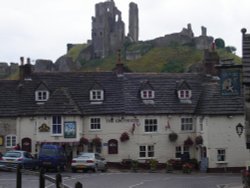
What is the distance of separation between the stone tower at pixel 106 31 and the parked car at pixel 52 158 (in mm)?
109053

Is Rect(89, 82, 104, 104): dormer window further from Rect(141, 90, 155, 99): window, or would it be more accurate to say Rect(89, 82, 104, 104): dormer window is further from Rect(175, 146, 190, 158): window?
Rect(175, 146, 190, 158): window

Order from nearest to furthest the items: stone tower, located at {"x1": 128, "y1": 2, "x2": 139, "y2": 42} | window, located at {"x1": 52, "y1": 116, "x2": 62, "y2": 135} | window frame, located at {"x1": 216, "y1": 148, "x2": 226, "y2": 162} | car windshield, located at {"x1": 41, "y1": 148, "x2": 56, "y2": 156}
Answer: car windshield, located at {"x1": 41, "y1": 148, "x2": 56, "y2": 156}, window frame, located at {"x1": 216, "y1": 148, "x2": 226, "y2": 162}, window, located at {"x1": 52, "y1": 116, "x2": 62, "y2": 135}, stone tower, located at {"x1": 128, "y1": 2, "x2": 139, "y2": 42}

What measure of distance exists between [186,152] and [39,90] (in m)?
14.2

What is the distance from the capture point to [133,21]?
170 m

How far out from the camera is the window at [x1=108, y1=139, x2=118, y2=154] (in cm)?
5750

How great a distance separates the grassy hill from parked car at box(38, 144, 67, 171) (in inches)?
3654

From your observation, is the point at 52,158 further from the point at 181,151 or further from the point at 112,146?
the point at 181,151

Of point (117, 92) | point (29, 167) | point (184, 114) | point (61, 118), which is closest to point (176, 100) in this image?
point (184, 114)

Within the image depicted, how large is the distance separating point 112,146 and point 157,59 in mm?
96204

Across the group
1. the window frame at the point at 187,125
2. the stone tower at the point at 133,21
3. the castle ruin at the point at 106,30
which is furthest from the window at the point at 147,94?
the stone tower at the point at 133,21

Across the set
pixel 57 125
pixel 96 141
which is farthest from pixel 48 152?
pixel 96 141

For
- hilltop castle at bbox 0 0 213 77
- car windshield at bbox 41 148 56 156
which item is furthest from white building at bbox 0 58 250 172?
hilltop castle at bbox 0 0 213 77

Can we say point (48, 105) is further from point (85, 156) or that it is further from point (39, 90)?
point (85, 156)

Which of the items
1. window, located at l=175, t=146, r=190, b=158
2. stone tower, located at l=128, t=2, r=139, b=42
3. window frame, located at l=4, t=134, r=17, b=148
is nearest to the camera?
window frame, located at l=4, t=134, r=17, b=148
